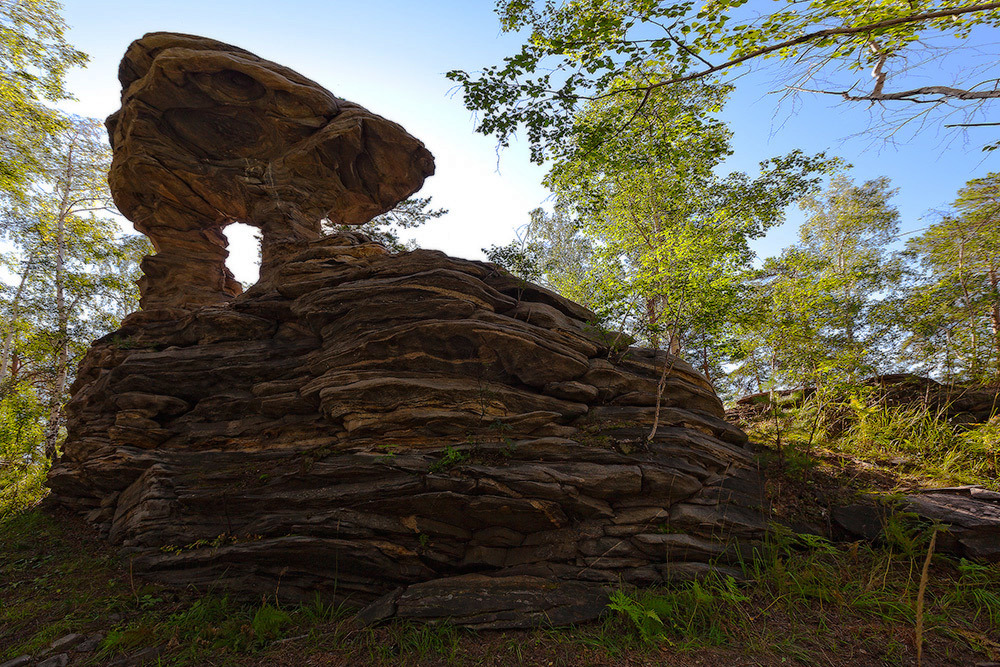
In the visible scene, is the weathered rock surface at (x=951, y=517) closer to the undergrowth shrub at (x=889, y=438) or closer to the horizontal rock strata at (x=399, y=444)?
the undergrowth shrub at (x=889, y=438)

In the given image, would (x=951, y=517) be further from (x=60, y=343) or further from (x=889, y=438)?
(x=60, y=343)

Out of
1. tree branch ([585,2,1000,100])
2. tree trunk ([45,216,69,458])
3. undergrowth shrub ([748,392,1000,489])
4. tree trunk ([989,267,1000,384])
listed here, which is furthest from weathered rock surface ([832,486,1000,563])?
→ tree trunk ([45,216,69,458])

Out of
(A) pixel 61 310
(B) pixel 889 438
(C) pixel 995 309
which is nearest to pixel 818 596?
(B) pixel 889 438

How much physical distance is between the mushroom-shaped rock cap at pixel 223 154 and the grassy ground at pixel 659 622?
28.8 feet

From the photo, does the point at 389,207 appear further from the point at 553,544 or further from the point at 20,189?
the point at 20,189

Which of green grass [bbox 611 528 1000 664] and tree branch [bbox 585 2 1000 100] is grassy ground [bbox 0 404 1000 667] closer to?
green grass [bbox 611 528 1000 664]

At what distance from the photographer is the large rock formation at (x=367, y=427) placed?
5.82 metres

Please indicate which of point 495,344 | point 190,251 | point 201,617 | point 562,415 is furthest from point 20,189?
point 562,415

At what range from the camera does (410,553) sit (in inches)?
230

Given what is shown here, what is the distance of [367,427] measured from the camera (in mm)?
6863

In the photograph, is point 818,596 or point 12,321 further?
point 12,321

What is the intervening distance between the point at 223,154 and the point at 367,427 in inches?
483

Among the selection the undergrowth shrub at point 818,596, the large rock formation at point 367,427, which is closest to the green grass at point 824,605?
the undergrowth shrub at point 818,596

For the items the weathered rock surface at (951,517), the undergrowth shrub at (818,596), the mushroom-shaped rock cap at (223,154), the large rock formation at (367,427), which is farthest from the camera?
the mushroom-shaped rock cap at (223,154)
